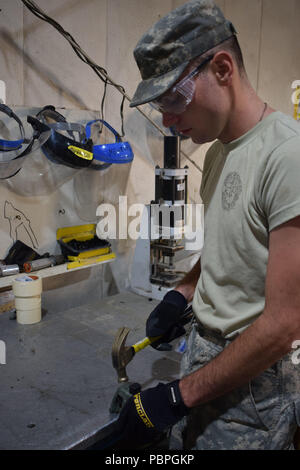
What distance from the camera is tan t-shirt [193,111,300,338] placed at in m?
0.67

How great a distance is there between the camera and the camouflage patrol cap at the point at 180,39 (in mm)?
767

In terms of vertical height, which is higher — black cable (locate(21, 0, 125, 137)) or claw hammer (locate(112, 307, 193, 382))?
black cable (locate(21, 0, 125, 137))

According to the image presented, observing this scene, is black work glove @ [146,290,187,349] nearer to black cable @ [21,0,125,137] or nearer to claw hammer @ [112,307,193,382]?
claw hammer @ [112,307,193,382]

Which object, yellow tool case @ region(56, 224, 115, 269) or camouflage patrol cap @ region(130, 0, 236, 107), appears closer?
camouflage patrol cap @ region(130, 0, 236, 107)

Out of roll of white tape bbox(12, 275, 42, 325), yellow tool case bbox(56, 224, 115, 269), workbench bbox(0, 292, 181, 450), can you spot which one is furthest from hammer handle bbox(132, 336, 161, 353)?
yellow tool case bbox(56, 224, 115, 269)

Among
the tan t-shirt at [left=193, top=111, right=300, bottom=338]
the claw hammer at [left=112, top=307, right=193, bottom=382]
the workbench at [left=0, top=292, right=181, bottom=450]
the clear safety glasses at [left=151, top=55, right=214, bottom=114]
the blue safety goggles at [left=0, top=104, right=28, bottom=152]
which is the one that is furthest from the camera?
the blue safety goggles at [left=0, top=104, right=28, bottom=152]

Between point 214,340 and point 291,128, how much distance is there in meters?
0.48

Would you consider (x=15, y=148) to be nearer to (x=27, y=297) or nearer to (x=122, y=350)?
(x=27, y=297)

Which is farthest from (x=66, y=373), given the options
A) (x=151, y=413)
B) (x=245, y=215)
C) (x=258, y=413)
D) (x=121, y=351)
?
(x=245, y=215)

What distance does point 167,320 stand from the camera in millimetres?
1126

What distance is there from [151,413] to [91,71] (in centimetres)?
152

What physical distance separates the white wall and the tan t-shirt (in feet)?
3.41
